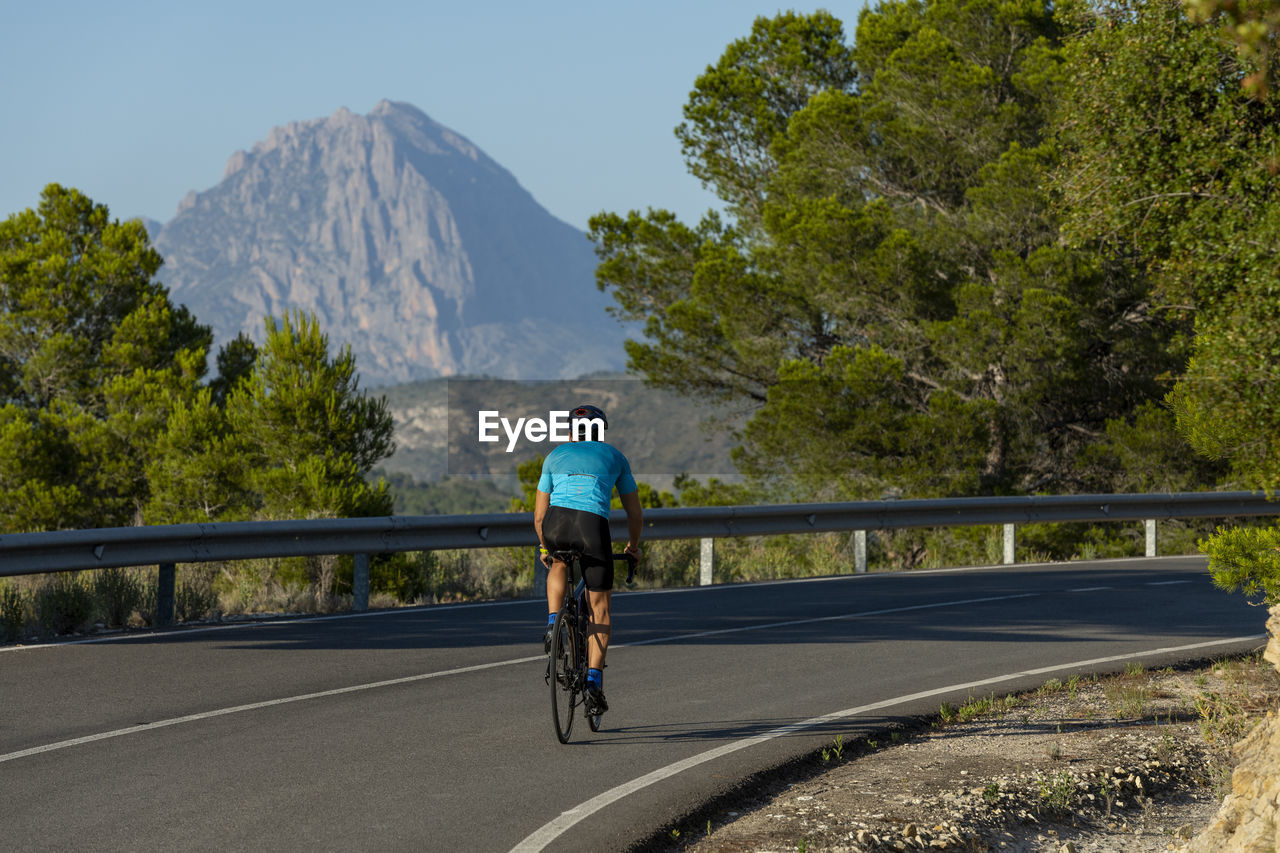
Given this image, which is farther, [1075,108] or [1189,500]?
[1189,500]

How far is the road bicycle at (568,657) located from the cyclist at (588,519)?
0.13 feet

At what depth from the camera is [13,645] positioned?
32.1 feet

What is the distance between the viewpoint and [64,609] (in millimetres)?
10727

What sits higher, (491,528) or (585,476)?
(585,476)

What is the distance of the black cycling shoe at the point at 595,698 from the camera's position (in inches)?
271

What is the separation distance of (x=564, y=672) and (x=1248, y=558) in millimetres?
5348

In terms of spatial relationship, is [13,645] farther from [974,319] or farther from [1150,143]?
[974,319]

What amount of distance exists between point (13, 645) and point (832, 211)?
17.8 m

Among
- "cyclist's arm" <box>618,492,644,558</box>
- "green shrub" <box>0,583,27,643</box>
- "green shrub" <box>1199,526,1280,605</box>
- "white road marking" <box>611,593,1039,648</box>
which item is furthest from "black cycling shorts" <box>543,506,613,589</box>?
"green shrub" <box>0,583,27,643</box>

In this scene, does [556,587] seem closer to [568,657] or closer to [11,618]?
[568,657]

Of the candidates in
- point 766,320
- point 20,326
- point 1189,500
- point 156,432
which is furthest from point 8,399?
point 1189,500

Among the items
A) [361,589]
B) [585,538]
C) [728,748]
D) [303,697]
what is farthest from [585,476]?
[361,589]

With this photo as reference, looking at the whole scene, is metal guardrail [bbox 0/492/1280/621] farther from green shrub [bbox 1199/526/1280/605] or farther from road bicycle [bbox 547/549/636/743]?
green shrub [bbox 1199/526/1280/605]

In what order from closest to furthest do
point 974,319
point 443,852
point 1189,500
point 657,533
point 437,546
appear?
point 443,852 < point 437,546 < point 657,533 < point 1189,500 < point 974,319
